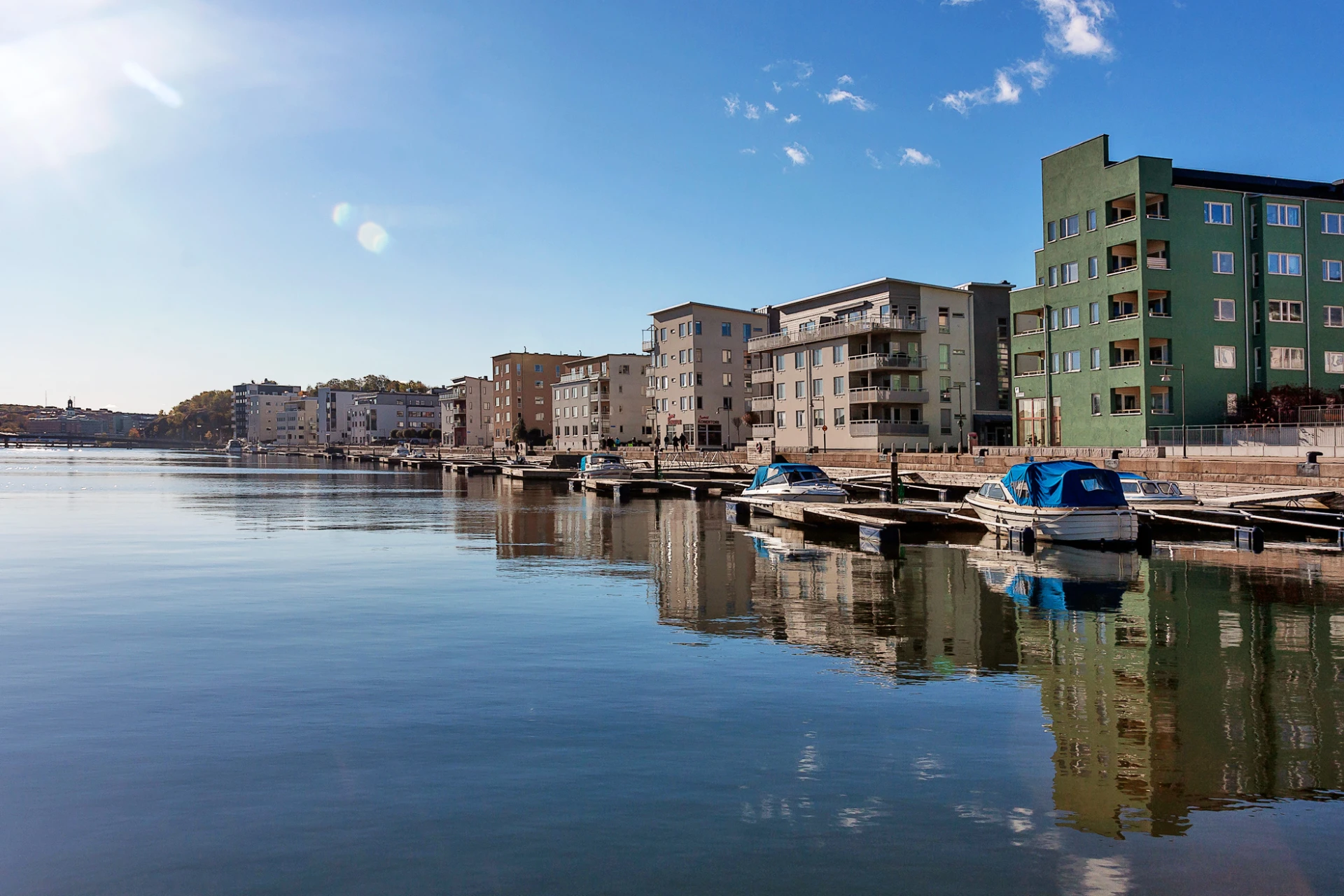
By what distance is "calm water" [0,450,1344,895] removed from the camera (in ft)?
30.6

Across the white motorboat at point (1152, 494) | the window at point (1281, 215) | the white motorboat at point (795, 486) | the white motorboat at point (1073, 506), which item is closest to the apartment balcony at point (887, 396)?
the window at point (1281, 215)

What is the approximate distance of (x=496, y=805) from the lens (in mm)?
10648

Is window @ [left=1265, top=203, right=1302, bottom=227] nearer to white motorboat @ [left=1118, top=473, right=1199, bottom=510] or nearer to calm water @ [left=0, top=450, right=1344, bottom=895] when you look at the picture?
white motorboat @ [left=1118, top=473, right=1199, bottom=510]

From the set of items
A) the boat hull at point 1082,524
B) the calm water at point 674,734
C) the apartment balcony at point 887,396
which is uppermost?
the apartment balcony at point 887,396

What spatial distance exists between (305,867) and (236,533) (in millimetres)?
40565

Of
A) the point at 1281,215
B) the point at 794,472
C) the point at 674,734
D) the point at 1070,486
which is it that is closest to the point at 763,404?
the point at 1281,215

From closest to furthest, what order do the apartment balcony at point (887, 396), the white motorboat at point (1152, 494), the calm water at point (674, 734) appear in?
1. the calm water at point (674, 734)
2. the white motorboat at point (1152, 494)
3. the apartment balcony at point (887, 396)

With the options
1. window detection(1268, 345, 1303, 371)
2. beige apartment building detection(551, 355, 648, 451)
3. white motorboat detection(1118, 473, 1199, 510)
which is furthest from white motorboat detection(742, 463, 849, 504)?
beige apartment building detection(551, 355, 648, 451)

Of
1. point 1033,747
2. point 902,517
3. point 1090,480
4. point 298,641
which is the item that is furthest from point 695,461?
point 1033,747

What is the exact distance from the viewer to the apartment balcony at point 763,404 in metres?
109

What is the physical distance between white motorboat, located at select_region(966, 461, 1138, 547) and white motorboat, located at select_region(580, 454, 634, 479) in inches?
1898

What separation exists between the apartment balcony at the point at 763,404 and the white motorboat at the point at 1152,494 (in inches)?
2573

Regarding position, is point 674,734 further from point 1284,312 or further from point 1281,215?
point 1281,215

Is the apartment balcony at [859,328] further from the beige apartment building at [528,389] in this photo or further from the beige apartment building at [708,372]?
the beige apartment building at [528,389]
